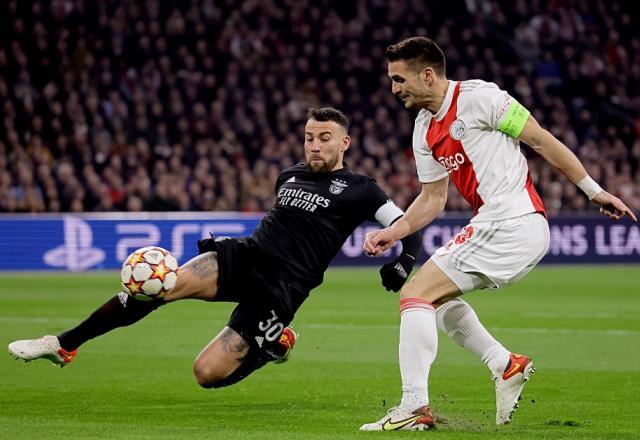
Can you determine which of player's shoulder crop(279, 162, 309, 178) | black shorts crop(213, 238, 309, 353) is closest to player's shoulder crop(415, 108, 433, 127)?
player's shoulder crop(279, 162, 309, 178)

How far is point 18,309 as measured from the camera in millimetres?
14984

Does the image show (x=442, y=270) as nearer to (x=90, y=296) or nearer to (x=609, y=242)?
(x=90, y=296)

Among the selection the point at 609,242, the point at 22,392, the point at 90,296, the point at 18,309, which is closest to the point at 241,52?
the point at 609,242

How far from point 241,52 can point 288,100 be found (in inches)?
64.7

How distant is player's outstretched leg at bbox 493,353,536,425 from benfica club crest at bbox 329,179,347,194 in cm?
154

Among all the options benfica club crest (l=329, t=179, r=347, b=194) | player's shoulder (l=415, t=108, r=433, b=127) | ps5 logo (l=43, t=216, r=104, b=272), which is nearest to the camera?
player's shoulder (l=415, t=108, r=433, b=127)

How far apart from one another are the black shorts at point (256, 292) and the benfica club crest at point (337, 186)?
2.00ft

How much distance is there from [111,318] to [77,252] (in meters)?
14.9

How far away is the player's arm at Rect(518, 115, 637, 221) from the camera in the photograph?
258 inches

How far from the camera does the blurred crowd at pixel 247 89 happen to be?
2331 cm

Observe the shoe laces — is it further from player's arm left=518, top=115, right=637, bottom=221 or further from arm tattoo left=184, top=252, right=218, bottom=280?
player's arm left=518, top=115, right=637, bottom=221

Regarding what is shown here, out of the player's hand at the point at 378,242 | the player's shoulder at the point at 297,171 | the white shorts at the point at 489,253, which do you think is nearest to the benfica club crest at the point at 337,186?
the player's shoulder at the point at 297,171

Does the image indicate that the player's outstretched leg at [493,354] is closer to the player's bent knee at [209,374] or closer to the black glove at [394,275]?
the black glove at [394,275]

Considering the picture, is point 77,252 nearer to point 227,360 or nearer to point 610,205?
point 227,360
